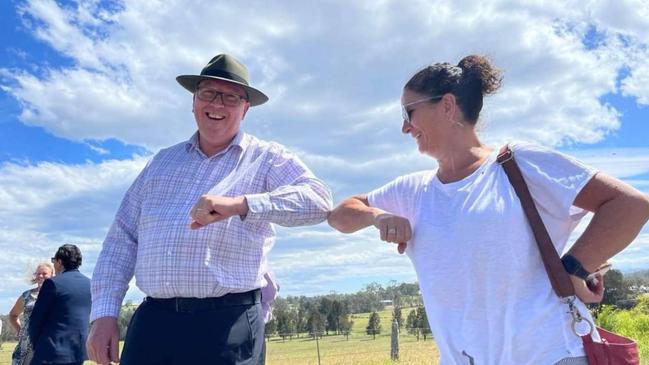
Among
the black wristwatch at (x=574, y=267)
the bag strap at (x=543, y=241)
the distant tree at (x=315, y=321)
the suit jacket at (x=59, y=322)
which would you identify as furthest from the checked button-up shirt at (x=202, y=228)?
the distant tree at (x=315, y=321)

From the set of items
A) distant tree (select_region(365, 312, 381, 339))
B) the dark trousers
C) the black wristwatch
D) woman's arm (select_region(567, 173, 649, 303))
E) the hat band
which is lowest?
the dark trousers

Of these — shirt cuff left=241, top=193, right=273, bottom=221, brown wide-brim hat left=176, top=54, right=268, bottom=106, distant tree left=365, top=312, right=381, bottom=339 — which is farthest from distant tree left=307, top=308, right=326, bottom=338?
shirt cuff left=241, top=193, right=273, bottom=221

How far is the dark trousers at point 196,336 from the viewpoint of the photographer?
2.57m

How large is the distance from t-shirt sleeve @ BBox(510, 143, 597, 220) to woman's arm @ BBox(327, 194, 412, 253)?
1.43ft

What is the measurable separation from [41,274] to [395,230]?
6.94 m

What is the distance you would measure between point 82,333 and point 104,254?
12.6ft

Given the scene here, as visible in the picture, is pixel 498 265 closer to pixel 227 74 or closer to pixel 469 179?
pixel 469 179

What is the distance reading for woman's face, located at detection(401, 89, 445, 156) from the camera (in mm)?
2324

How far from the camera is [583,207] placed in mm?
2090

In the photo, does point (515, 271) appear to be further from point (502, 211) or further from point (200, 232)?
point (200, 232)

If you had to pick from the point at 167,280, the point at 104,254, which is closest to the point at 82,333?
the point at 104,254

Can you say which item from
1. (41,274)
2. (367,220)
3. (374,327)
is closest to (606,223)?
(367,220)

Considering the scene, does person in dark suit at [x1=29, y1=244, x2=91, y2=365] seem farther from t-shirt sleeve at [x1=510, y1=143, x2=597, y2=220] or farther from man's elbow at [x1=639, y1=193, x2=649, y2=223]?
man's elbow at [x1=639, y1=193, x2=649, y2=223]

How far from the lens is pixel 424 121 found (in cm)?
234
